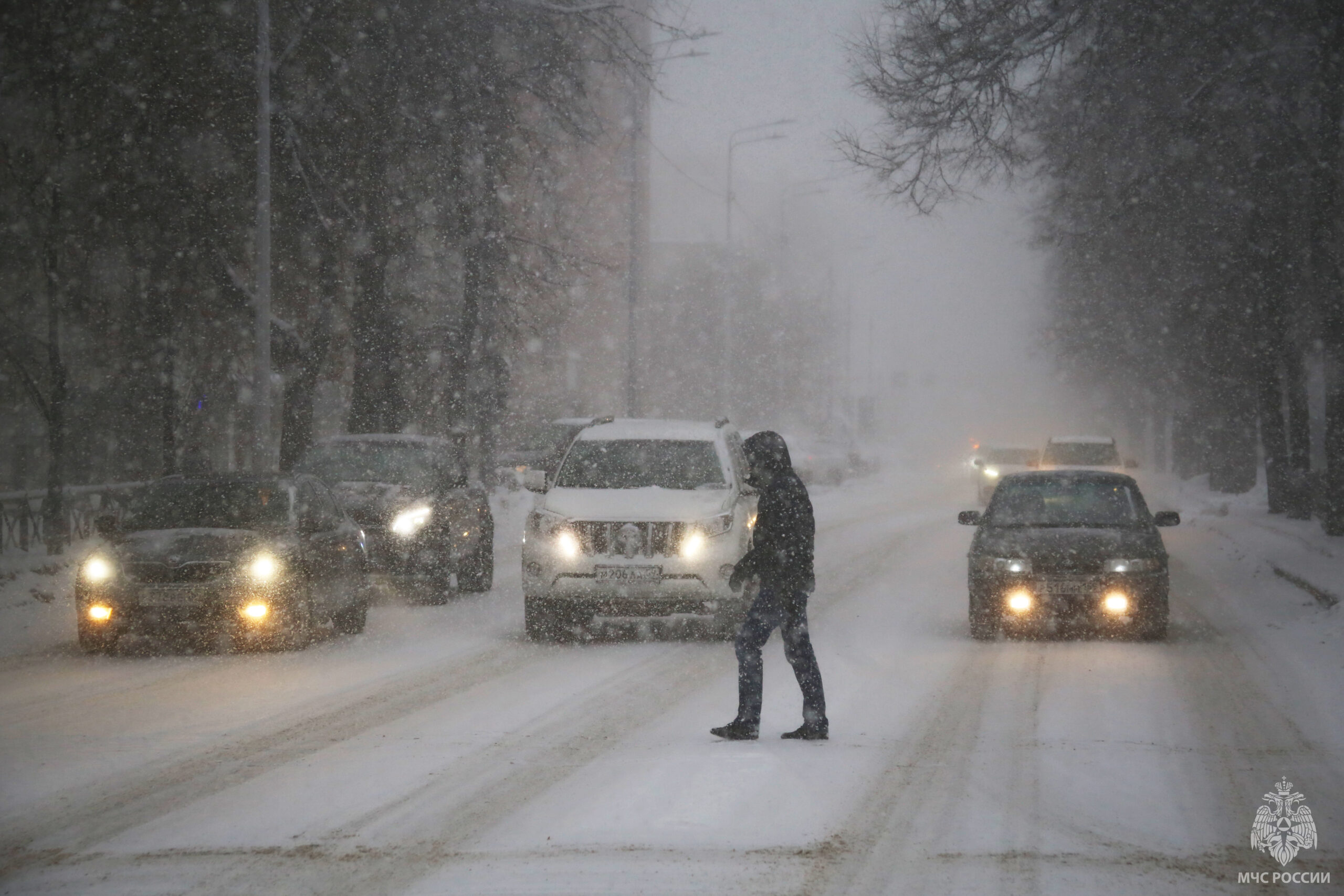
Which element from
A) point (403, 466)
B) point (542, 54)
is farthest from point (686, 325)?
point (403, 466)

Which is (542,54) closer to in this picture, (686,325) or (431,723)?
(431,723)

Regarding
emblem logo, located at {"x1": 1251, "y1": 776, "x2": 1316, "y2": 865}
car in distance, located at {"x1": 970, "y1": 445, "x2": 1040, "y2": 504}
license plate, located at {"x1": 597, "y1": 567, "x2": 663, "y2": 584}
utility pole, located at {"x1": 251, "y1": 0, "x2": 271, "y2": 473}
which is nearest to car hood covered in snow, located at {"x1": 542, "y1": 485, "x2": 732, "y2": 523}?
license plate, located at {"x1": 597, "y1": 567, "x2": 663, "y2": 584}

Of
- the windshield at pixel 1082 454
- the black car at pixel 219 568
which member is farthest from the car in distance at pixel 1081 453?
the black car at pixel 219 568

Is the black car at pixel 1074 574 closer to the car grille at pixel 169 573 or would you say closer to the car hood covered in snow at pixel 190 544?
the car hood covered in snow at pixel 190 544

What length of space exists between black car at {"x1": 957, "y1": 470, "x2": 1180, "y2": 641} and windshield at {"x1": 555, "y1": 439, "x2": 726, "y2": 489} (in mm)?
2621

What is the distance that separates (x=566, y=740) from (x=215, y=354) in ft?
66.4

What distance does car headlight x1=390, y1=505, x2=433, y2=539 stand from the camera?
52.0 feet

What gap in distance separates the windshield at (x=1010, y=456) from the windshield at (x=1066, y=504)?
22801mm

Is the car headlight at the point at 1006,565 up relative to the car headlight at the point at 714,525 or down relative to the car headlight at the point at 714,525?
down

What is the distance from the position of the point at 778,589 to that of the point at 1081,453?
78.7 ft

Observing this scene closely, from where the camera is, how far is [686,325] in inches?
2876

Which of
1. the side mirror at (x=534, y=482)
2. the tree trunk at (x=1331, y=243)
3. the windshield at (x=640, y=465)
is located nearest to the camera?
the side mirror at (x=534, y=482)

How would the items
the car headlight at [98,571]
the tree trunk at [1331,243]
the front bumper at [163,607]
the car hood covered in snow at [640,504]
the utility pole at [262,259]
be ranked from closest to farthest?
1. the front bumper at [163,607]
2. the car headlight at [98,571]
3. the car hood covered in snow at [640,504]
4. the tree trunk at [1331,243]
5. the utility pole at [262,259]

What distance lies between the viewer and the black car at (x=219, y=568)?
11656 millimetres
